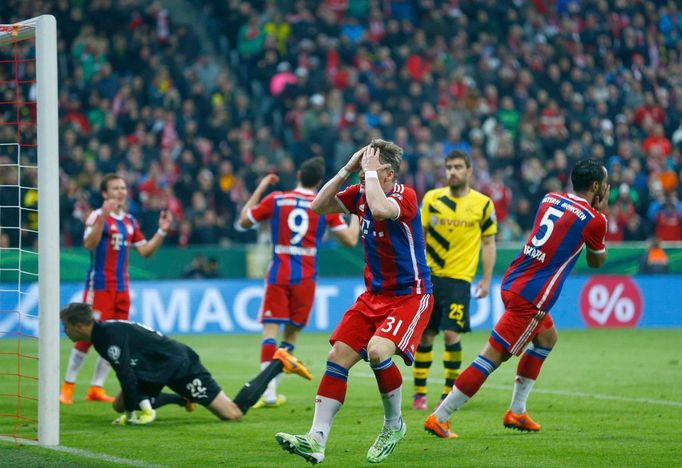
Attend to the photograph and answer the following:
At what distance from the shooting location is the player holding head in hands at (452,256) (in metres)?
10.5

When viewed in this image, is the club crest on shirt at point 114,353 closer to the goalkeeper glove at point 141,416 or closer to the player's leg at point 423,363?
the goalkeeper glove at point 141,416

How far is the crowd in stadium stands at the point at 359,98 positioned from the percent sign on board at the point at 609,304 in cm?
247

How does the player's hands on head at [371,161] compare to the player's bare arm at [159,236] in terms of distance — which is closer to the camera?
the player's hands on head at [371,161]

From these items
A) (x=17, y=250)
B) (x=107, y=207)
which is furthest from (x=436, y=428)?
(x=17, y=250)

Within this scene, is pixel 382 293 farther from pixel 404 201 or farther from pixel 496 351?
pixel 496 351

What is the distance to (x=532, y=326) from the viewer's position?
857 centimetres

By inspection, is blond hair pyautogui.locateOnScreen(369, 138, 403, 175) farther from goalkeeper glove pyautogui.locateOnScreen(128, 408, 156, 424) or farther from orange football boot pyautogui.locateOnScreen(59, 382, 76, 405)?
orange football boot pyautogui.locateOnScreen(59, 382, 76, 405)

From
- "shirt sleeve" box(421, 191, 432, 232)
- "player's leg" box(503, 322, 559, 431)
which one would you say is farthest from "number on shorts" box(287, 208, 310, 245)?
"player's leg" box(503, 322, 559, 431)

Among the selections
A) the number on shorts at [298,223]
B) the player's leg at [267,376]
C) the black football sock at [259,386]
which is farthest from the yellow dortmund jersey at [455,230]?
the black football sock at [259,386]

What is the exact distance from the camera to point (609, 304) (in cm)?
2069

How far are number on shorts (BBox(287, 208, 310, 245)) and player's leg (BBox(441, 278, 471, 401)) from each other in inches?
64.5

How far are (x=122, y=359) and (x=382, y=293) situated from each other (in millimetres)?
2623

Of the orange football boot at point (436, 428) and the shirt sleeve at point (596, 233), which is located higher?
the shirt sleeve at point (596, 233)

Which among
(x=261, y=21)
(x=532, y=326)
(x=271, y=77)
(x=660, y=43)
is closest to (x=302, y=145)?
(x=271, y=77)
